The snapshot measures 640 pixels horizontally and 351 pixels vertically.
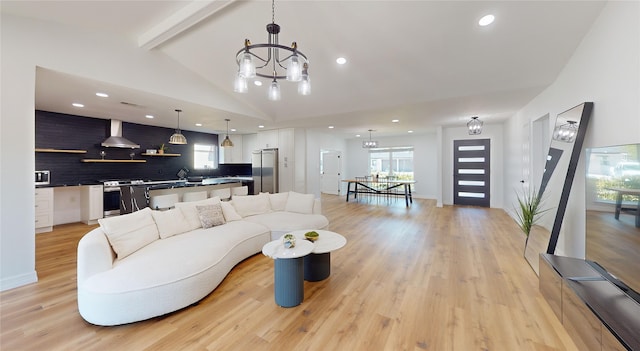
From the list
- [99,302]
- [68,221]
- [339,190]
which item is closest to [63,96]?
[68,221]

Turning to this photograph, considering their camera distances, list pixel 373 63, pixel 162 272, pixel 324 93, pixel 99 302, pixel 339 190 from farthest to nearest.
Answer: pixel 339 190, pixel 324 93, pixel 373 63, pixel 162 272, pixel 99 302

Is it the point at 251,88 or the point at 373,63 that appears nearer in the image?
the point at 373,63

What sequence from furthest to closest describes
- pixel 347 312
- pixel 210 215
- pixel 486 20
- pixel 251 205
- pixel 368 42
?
pixel 251 205
pixel 210 215
pixel 368 42
pixel 486 20
pixel 347 312

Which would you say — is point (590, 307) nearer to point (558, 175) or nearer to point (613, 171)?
point (613, 171)

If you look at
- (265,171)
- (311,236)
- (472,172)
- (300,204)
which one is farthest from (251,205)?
(472,172)

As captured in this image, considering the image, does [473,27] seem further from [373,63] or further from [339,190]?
[339,190]

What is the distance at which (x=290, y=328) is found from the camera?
6.39 feet

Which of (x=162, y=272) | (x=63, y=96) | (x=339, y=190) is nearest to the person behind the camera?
(x=162, y=272)

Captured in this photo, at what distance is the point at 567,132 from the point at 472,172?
4901mm

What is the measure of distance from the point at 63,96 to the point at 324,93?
14.8 ft

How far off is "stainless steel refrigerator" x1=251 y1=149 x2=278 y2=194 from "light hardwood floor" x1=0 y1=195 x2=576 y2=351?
433 centimetres

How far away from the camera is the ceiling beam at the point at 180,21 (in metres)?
2.65

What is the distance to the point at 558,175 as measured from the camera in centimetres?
314

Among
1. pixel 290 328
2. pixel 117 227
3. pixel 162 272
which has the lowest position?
pixel 290 328
